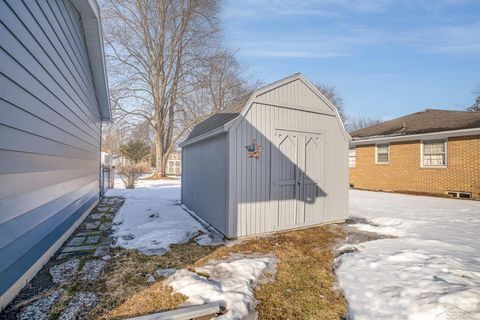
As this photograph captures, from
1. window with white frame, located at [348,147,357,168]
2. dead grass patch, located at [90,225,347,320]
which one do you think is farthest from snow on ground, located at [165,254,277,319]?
window with white frame, located at [348,147,357,168]

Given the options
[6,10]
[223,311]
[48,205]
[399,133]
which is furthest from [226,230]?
[399,133]

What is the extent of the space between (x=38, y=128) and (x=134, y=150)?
66.6 feet

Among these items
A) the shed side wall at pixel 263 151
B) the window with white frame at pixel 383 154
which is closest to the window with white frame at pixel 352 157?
the window with white frame at pixel 383 154

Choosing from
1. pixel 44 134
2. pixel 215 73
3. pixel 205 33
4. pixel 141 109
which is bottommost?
pixel 44 134

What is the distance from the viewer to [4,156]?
2.35 m

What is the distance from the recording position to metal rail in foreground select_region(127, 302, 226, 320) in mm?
2223

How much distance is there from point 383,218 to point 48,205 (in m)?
7.32

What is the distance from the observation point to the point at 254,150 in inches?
194

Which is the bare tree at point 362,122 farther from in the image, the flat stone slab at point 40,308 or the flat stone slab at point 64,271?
the flat stone slab at point 40,308

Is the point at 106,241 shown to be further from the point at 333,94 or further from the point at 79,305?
the point at 333,94

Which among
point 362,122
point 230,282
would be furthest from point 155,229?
point 362,122

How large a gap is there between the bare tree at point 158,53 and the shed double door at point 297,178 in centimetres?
1694

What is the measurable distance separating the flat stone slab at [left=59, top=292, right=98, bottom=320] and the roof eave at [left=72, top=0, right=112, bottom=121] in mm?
5082

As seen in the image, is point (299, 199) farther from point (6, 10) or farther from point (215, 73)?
point (215, 73)
